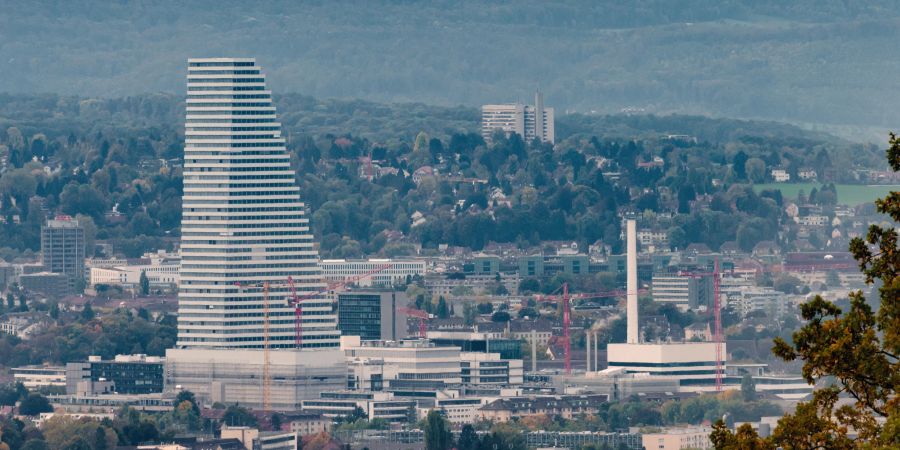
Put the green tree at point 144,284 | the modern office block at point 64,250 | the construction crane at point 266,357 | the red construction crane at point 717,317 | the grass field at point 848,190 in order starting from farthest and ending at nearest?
the grass field at point 848,190 < the modern office block at point 64,250 < the green tree at point 144,284 < the red construction crane at point 717,317 < the construction crane at point 266,357

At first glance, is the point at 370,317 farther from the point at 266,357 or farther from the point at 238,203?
the point at 266,357

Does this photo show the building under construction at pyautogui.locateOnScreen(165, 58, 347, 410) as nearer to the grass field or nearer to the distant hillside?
the grass field

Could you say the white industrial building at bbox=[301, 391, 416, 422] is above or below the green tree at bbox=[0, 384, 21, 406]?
below

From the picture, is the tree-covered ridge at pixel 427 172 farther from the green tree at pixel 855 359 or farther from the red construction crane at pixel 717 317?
the green tree at pixel 855 359

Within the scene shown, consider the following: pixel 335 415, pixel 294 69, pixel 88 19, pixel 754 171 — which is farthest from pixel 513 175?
pixel 335 415

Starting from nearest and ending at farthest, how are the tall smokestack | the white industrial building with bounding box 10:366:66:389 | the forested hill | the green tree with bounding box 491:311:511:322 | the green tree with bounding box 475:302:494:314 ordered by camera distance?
the white industrial building with bounding box 10:366:66:389, the tall smokestack, the green tree with bounding box 491:311:511:322, the green tree with bounding box 475:302:494:314, the forested hill

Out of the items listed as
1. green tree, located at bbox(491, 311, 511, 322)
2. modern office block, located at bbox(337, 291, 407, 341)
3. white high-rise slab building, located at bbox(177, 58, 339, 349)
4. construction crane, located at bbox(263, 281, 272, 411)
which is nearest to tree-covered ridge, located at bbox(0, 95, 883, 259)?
green tree, located at bbox(491, 311, 511, 322)

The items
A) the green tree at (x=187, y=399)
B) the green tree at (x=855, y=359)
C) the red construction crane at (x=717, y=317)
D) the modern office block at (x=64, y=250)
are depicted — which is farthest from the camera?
the modern office block at (x=64, y=250)

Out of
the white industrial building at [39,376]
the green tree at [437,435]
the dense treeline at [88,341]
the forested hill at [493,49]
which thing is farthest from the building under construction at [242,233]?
the forested hill at [493,49]
